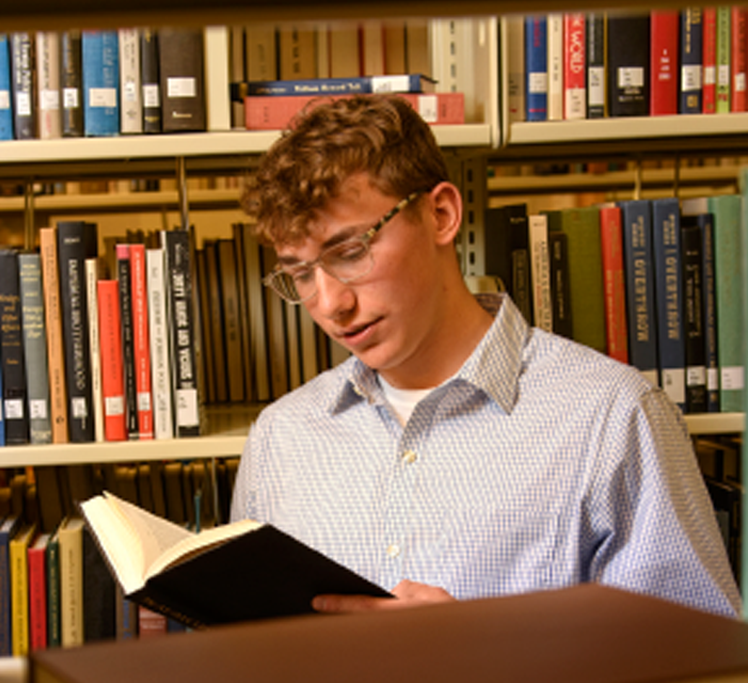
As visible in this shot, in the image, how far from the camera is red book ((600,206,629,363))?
1.34 metres

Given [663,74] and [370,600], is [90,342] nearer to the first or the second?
[370,600]

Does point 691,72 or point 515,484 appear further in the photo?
point 691,72

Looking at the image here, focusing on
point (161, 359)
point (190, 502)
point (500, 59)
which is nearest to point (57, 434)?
point (161, 359)

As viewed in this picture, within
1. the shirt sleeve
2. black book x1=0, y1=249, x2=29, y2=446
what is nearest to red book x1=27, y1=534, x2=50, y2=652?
black book x1=0, y1=249, x2=29, y2=446

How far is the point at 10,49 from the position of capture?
127 cm

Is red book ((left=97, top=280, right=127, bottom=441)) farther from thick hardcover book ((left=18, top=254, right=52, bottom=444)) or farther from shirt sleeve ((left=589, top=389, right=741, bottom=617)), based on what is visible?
shirt sleeve ((left=589, top=389, right=741, bottom=617))

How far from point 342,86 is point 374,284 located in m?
0.38

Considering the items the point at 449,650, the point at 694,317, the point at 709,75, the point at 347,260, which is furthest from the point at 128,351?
the point at 449,650

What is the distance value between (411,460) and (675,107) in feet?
2.31

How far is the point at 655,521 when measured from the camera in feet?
3.28

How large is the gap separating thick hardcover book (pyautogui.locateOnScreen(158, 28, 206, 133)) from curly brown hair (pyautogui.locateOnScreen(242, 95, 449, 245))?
6.0 inches

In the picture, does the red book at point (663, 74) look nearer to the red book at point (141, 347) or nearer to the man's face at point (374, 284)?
the man's face at point (374, 284)

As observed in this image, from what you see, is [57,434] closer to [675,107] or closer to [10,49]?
[10,49]

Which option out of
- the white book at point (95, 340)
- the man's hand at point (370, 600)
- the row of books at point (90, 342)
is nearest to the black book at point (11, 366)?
the row of books at point (90, 342)
